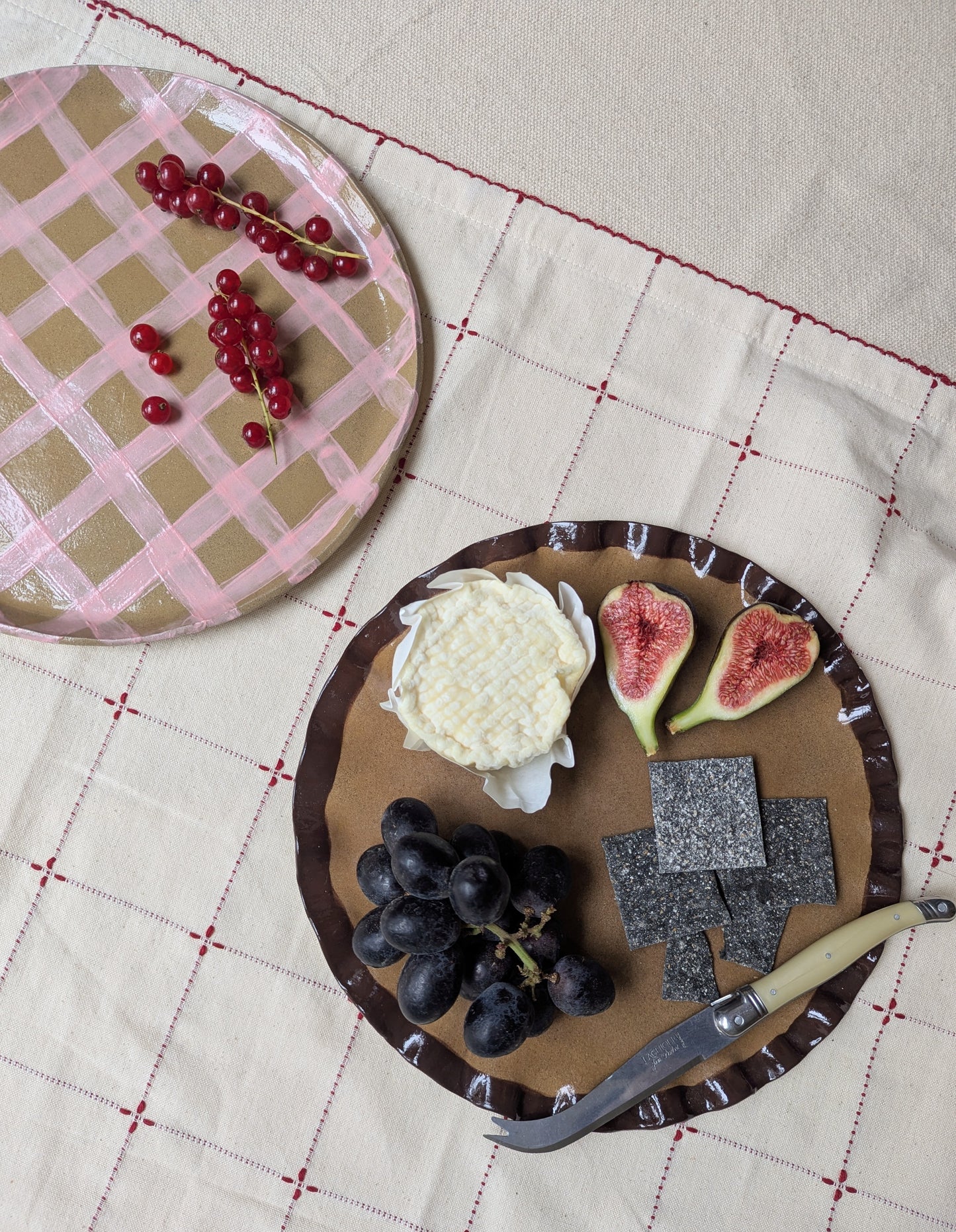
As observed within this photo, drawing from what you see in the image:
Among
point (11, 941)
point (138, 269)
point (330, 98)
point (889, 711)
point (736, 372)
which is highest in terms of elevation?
point (330, 98)

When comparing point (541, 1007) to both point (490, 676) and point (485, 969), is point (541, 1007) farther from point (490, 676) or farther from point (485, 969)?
point (490, 676)

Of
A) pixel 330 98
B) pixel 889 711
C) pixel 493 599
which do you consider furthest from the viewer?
pixel 330 98

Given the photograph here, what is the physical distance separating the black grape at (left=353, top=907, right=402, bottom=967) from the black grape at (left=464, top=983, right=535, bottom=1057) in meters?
0.14

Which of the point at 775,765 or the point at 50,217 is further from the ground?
the point at 50,217

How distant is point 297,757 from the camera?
4.61 ft

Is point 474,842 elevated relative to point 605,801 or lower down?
lower down

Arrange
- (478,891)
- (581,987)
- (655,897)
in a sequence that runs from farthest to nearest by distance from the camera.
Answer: (655,897) < (581,987) < (478,891)

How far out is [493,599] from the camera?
1268 mm

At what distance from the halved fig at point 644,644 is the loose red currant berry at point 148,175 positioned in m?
0.95

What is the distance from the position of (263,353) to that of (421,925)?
854 mm

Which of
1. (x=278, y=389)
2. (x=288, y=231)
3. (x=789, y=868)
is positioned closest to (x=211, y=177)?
(x=288, y=231)

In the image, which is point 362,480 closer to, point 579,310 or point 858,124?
point 579,310

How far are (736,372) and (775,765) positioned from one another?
2.05 feet

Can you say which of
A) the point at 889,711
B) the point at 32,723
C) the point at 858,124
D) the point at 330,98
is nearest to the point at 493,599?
the point at 889,711
